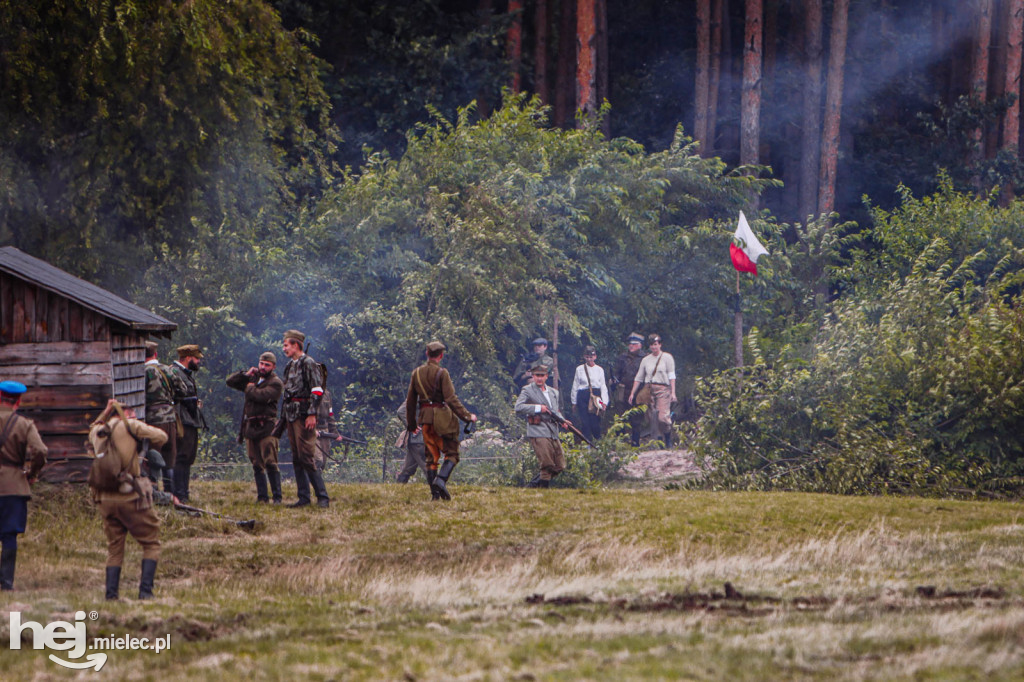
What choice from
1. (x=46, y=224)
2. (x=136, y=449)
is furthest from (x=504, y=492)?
(x=46, y=224)

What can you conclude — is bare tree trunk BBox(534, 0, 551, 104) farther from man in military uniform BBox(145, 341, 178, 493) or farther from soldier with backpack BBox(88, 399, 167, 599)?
soldier with backpack BBox(88, 399, 167, 599)

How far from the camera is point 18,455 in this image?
912 cm

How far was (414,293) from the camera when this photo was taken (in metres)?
21.7

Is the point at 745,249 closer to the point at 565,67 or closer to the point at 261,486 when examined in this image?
the point at 261,486

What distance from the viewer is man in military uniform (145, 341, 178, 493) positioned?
1282 centimetres

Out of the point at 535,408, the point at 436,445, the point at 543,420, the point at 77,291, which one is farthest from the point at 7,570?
the point at 543,420

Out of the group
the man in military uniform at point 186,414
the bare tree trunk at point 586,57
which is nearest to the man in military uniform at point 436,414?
the man in military uniform at point 186,414

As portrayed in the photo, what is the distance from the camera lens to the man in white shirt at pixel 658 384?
819 inches

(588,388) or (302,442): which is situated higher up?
(588,388)

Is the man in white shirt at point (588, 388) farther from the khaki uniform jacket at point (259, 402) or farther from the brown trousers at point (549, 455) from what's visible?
the khaki uniform jacket at point (259, 402)

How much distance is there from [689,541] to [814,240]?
19.3 m

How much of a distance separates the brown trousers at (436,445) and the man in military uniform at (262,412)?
1.74 m

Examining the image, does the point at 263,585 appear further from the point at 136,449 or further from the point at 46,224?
the point at 46,224

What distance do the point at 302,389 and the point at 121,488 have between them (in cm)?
435
